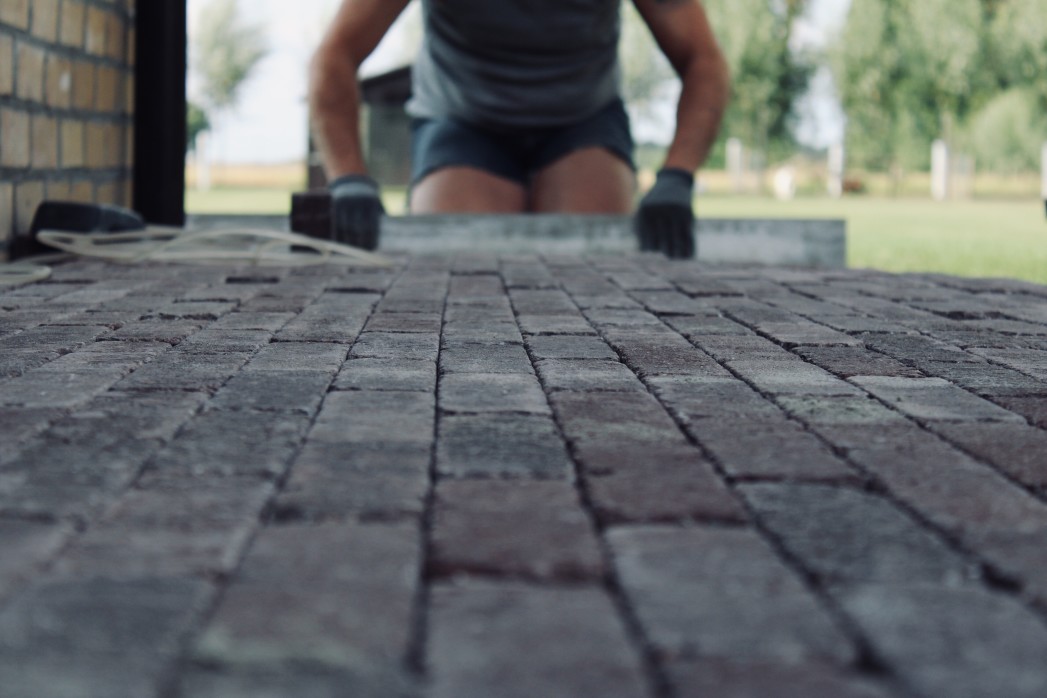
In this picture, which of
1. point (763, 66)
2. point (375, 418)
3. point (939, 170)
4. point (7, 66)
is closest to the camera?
point (375, 418)

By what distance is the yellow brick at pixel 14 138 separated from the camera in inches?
147

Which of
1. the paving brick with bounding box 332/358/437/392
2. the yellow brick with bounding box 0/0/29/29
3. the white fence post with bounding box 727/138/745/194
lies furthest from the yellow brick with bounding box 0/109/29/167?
the white fence post with bounding box 727/138/745/194

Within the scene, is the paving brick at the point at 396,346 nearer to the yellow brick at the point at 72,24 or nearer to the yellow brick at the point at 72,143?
the yellow brick at the point at 72,143

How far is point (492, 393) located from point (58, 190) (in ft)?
9.86

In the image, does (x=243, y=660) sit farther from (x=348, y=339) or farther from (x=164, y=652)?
(x=348, y=339)

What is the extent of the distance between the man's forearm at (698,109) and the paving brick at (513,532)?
4106 mm

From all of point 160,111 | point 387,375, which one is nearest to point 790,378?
point 387,375

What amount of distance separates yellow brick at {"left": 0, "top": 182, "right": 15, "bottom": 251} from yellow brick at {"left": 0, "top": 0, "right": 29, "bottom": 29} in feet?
1.73

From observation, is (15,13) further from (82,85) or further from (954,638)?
(954,638)

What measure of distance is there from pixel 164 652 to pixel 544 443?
2.48ft

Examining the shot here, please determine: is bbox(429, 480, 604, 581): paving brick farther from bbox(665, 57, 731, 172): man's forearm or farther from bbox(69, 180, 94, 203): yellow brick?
bbox(665, 57, 731, 172): man's forearm

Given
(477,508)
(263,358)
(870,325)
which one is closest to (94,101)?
(263,358)

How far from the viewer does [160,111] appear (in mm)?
5051

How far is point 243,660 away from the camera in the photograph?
2.92 feet
